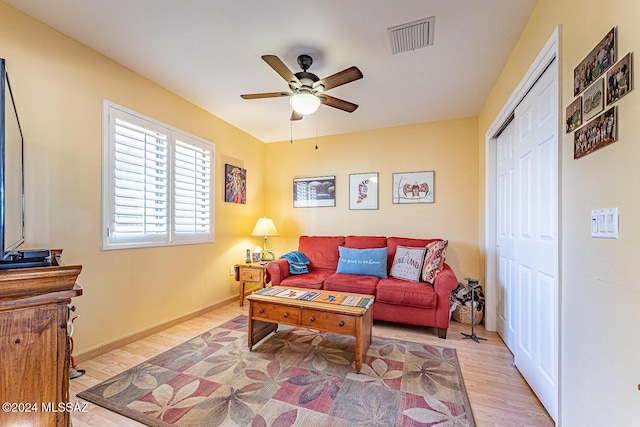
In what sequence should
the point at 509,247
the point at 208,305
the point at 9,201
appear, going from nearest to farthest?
1. the point at 9,201
2. the point at 509,247
3. the point at 208,305

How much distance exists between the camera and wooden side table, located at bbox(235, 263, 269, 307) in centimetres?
353

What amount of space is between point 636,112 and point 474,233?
281cm

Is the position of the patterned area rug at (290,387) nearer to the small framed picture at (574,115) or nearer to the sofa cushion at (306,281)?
the sofa cushion at (306,281)

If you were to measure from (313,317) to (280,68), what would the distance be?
1995mm

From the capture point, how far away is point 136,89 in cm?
259

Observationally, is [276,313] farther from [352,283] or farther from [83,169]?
[83,169]

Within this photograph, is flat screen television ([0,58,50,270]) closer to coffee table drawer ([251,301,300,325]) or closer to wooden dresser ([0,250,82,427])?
wooden dresser ([0,250,82,427])

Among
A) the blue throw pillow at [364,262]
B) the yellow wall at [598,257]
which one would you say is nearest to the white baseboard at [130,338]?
the blue throw pillow at [364,262]

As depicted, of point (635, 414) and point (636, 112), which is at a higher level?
point (636, 112)

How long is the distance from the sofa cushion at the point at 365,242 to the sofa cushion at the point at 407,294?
72cm

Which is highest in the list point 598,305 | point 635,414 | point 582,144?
point 582,144

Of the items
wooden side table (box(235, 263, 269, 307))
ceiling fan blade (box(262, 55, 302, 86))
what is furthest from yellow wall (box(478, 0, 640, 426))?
wooden side table (box(235, 263, 269, 307))

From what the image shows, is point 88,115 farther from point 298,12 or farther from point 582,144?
point 582,144

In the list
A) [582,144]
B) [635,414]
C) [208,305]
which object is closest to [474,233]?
[582,144]
